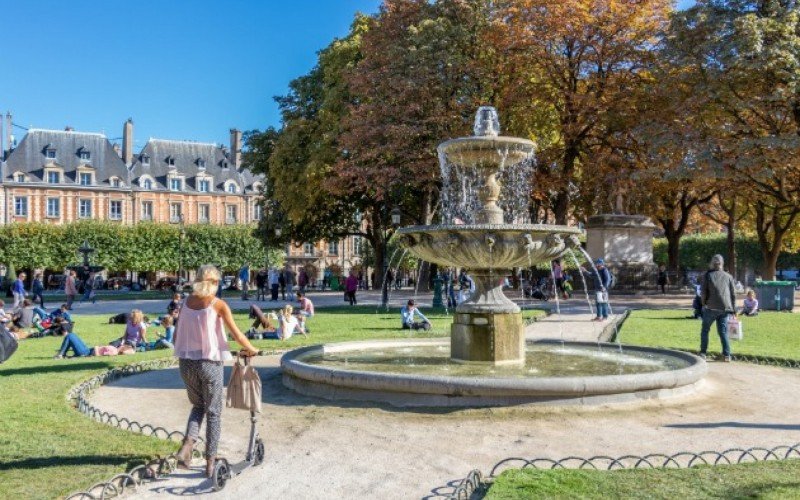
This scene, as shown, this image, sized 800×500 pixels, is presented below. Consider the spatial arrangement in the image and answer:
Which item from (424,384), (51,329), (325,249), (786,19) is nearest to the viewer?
(424,384)

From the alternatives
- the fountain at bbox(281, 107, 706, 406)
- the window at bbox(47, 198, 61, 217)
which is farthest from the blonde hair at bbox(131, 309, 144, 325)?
the window at bbox(47, 198, 61, 217)

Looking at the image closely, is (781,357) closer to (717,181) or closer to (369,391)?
(369,391)

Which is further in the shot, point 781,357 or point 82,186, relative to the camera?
point 82,186

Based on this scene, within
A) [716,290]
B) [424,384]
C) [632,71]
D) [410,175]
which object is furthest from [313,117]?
[424,384]

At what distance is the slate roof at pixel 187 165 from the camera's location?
7731 cm

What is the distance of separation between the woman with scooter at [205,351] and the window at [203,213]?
75.7m

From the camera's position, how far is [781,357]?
12.7 m

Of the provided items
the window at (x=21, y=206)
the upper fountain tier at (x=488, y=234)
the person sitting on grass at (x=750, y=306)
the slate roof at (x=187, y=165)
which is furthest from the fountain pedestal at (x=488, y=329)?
the slate roof at (x=187, y=165)

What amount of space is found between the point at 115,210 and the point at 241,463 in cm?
7350

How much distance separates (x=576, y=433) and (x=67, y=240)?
60883 mm

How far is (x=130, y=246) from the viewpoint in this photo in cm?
6353

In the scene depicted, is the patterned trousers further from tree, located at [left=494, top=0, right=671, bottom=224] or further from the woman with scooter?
tree, located at [left=494, top=0, right=671, bottom=224]

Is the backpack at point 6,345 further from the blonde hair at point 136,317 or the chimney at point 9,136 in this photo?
the chimney at point 9,136

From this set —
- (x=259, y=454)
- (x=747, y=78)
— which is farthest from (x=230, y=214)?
(x=259, y=454)
